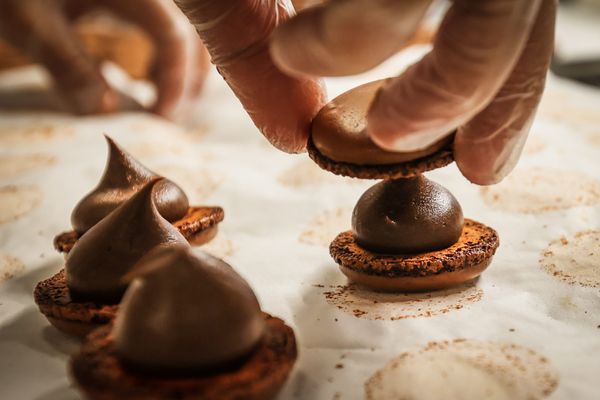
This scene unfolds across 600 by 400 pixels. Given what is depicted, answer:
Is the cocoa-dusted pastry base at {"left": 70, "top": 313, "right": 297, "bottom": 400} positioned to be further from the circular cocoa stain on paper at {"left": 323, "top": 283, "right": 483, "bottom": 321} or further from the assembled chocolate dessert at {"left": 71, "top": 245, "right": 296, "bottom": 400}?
the circular cocoa stain on paper at {"left": 323, "top": 283, "right": 483, "bottom": 321}

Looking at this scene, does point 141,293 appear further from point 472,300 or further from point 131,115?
point 131,115

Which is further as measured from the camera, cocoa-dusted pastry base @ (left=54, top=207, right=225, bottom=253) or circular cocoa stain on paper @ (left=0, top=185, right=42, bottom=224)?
circular cocoa stain on paper @ (left=0, top=185, right=42, bottom=224)

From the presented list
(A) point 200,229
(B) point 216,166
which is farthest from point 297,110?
(B) point 216,166

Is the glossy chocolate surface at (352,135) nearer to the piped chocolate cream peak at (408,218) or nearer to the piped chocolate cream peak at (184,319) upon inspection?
the piped chocolate cream peak at (408,218)

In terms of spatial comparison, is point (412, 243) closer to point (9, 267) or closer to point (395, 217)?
point (395, 217)

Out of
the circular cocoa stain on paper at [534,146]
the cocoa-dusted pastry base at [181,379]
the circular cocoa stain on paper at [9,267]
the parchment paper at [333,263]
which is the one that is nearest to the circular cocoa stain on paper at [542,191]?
the parchment paper at [333,263]

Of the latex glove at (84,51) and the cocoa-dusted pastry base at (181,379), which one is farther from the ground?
the cocoa-dusted pastry base at (181,379)

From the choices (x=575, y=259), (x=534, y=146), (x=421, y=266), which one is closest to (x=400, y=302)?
(x=421, y=266)

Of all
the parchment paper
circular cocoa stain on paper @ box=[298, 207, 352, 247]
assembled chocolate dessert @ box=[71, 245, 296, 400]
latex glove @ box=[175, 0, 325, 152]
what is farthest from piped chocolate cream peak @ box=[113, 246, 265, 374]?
circular cocoa stain on paper @ box=[298, 207, 352, 247]
